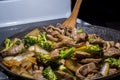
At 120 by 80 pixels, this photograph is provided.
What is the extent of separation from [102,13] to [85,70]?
1.08m

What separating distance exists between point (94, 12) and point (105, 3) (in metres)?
0.13

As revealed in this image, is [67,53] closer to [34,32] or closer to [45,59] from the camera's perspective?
[45,59]

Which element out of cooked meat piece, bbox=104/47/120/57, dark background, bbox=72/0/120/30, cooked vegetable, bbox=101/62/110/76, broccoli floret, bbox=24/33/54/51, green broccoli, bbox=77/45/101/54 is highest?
green broccoli, bbox=77/45/101/54

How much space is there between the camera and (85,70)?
3.57ft

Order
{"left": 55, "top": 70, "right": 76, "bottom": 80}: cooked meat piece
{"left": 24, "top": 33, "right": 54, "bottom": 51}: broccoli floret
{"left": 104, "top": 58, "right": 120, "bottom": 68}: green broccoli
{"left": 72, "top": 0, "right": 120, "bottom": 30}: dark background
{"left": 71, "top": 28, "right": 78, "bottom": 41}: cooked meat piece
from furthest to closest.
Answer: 1. {"left": 72, "top": 0, "right": 120, "bottom": 30}: dark background
2. {"left": 71, "top": 28, "right": 78, "bottom": 41}: cooked meat piece
3. {"left": 24, "top": 33, "right": 54, "bottom": 51}: broccoli floret
4. {"left": 104, "top": 58, "right": 120, "bottom": 68}: green broccoli
5. {"left": 55, "top": 70, "right": 76, "bottom": 80}: cooked meat piece

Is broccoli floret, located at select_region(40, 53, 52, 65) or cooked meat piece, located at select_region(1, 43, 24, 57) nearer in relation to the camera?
broccoli floret, located at select_region(40, 53, 52, 65)

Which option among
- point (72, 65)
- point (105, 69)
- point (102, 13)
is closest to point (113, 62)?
point (105, 69)

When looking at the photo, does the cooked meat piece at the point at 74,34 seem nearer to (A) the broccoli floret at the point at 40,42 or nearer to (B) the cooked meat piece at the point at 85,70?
(A) the broccoli floret at the point at 40,42

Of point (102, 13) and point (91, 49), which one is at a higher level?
point (91, 49)

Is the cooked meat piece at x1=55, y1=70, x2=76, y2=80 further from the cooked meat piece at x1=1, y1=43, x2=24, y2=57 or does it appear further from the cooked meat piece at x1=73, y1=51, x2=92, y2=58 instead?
the cooked meat piece at x1=1, y1=43, x2=24, y2=57

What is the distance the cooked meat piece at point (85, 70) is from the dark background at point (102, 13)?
3.03 feet

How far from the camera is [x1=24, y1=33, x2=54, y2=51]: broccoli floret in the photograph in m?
1.29

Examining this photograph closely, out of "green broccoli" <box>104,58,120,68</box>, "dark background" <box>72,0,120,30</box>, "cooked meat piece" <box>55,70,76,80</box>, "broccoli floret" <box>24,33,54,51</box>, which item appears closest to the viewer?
"cooked meat piece" <box>55,70,76,80</box>

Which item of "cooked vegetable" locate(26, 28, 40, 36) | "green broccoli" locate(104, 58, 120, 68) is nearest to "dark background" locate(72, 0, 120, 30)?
"cooked vegetable" locate(26, 28, 40, 36)
